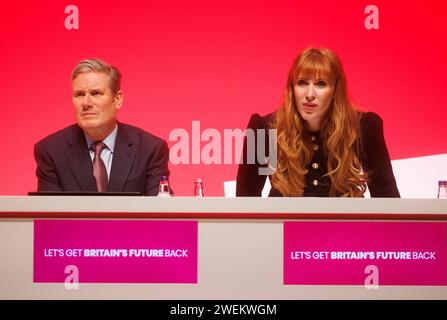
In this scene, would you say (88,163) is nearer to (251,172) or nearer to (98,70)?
(98,70)

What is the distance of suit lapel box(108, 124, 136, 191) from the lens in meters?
2.87

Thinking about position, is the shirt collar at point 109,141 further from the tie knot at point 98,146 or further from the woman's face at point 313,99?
the woman's face at point 313,99

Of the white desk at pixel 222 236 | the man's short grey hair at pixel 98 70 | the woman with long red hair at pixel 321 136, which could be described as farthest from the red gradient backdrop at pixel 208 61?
the white desk at pixel 222 236

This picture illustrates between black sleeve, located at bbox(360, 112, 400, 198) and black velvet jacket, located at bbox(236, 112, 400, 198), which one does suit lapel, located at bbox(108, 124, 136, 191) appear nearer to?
black velvet jacket, located at bbox(236, 112, 400, 198)

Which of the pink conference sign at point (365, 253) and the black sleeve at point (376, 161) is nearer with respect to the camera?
the pink conference sign at point (365, 253)

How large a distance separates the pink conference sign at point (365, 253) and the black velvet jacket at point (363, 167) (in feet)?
2.28

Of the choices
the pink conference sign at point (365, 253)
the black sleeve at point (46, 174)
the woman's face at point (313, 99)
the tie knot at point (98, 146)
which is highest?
the woman's face at point (313, 99)

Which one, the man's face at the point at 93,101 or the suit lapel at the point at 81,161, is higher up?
the man's face at the point at 93,101

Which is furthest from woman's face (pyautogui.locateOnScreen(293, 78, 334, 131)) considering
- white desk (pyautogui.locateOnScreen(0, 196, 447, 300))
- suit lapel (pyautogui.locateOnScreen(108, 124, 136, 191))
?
white desk (pyautogui.locateOnScreen(0, 196, 447, 300))

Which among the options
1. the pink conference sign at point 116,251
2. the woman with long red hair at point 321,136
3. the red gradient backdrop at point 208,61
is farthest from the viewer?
the red gradient backdrop at point 208,61

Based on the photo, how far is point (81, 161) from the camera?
2883 mm

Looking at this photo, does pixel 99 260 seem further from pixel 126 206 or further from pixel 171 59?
pixel 171 59

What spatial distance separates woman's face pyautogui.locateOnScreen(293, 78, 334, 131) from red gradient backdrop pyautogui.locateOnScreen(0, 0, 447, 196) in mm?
976

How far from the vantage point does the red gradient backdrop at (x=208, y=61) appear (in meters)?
3.85
